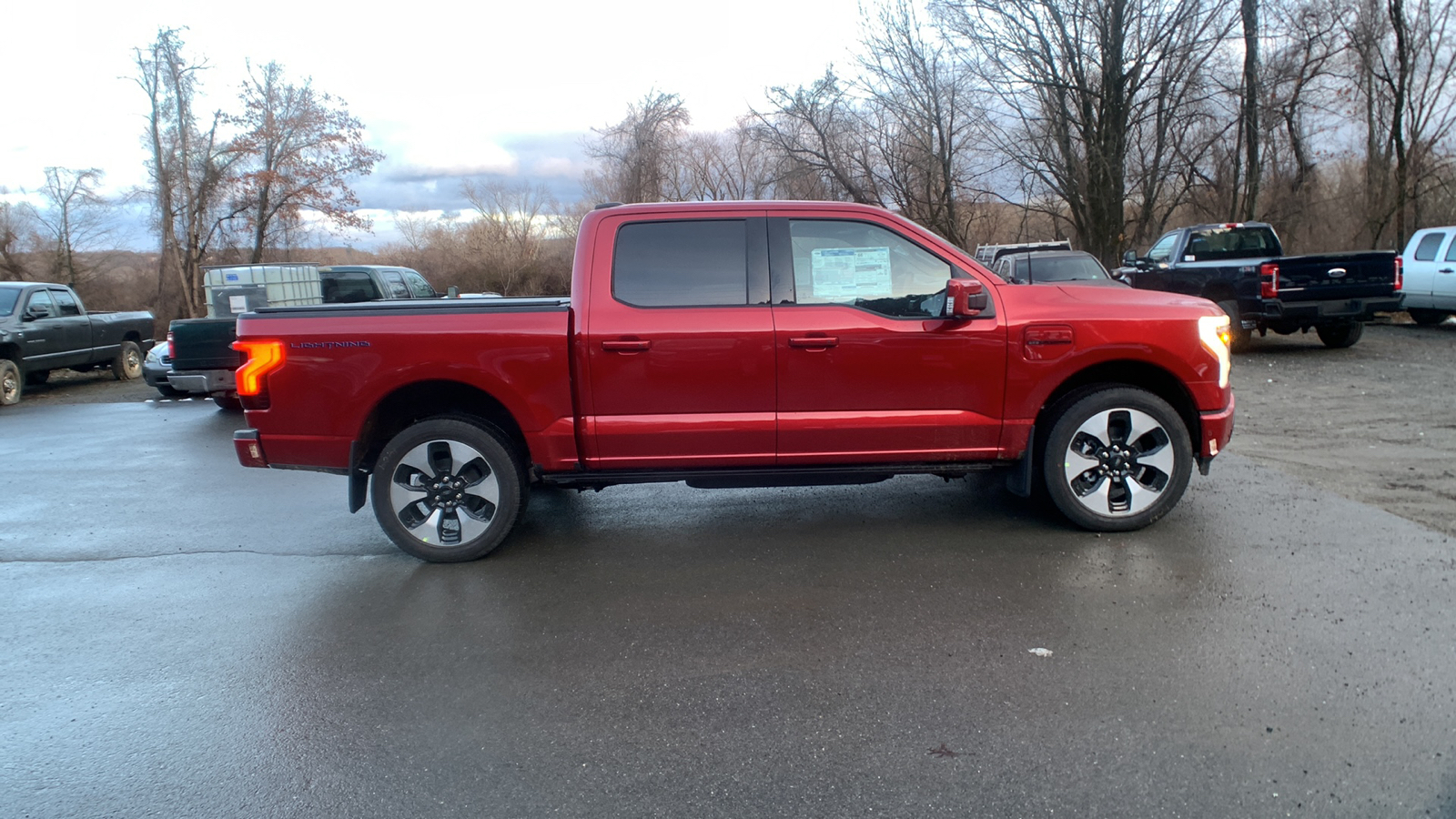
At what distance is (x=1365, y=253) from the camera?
497 inches

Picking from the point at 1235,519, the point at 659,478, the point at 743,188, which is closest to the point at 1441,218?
the point at 743,188

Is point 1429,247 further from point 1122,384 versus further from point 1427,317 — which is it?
point 1122,384

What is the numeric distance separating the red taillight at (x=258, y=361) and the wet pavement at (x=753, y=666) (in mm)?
1148

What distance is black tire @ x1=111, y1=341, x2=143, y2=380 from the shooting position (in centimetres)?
1706

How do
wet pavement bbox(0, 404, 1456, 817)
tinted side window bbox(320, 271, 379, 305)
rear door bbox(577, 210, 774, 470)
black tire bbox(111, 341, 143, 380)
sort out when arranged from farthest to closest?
black tire bbox(111, 341, 143, 380)
tinted side window bbox(320, 271, 379, 305)
rear door bbox(577, 210, 774, 470)
wet pavement bbox(0, 404, 1456, 817)

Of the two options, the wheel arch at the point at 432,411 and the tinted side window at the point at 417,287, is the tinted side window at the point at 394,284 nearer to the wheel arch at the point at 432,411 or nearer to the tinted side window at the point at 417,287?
the tinted side window at the point at 417,287

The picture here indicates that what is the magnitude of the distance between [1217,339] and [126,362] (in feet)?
62.0

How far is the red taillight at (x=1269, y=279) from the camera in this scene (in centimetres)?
1273

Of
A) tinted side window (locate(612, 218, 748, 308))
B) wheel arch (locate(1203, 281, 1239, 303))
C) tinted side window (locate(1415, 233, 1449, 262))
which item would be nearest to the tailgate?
wheel arch (locate(1203, 281, 1239, 303))

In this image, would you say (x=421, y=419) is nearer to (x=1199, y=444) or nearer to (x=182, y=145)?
(x=1199, y=444)

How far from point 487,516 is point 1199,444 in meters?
4.21

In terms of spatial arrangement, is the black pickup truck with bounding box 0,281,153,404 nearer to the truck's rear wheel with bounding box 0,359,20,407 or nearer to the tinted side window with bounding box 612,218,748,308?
the truck's rear wheel with bounding box 0,359,20,407

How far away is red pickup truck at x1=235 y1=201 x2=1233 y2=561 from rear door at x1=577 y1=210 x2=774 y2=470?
0.4 inches

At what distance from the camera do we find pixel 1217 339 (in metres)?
5.14
